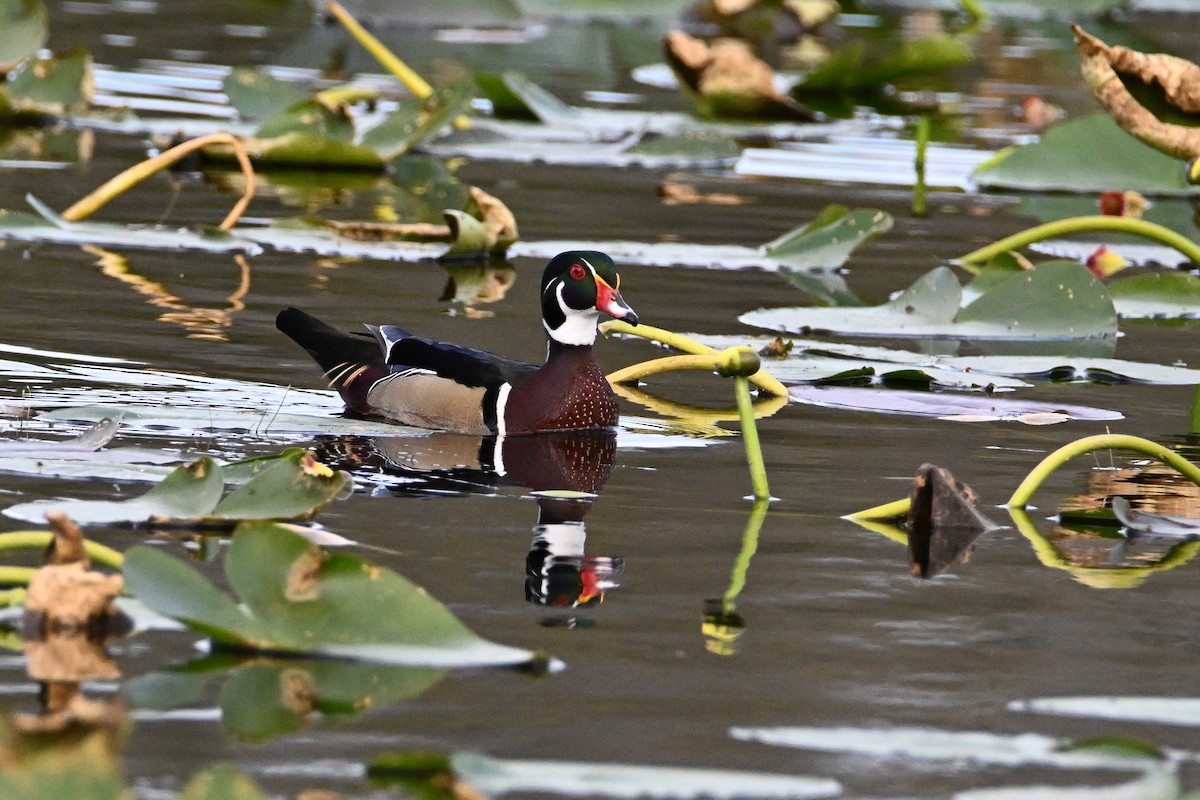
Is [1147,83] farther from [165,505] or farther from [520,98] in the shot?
[520,98]

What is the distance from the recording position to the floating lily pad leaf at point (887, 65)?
15562mm

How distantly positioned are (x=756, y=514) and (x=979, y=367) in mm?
2479

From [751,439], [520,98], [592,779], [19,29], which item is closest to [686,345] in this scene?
[751,439]

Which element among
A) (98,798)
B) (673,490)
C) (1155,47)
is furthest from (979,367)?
(1155,47)

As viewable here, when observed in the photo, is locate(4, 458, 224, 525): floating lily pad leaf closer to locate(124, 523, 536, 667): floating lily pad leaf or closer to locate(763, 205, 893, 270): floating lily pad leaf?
locate(124, 523, 536, 667): floating lily pad leaf

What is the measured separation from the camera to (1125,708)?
15.0 ft

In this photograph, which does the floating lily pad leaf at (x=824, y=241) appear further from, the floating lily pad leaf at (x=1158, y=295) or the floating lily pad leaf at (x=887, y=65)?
the floating lily pad leaf at (x=887, y=65)

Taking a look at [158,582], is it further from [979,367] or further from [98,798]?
[979,367]


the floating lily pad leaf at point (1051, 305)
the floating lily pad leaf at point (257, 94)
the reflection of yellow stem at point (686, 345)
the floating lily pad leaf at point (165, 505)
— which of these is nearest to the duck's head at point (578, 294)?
the reflection of yellow stem at point (686, 345)

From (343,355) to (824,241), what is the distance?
11.0ft

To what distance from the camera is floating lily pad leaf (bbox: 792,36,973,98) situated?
15562 millimetres

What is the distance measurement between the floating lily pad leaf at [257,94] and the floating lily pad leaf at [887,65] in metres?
4.51

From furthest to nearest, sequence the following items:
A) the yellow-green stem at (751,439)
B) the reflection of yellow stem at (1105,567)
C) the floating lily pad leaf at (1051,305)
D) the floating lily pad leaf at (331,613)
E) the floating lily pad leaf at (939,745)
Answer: the floating lily pad leaf at (1051,305) → the yellow-green stem at (751,439) → the reflection of yellow stem at (1105,567) → the floating lily pad leaf at (331,613) → the floating lily pad leaf at (939,745)

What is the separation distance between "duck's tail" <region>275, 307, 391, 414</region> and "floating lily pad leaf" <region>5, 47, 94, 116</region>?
6907 millimetres
